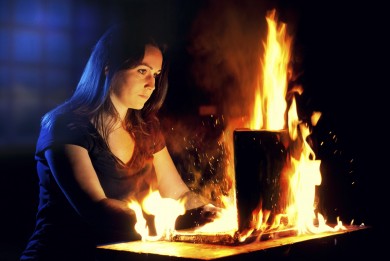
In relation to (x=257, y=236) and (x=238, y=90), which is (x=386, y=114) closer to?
(x=238, y=90)

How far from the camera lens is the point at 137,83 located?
4.43 metres

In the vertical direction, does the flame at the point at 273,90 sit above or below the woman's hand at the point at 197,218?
above

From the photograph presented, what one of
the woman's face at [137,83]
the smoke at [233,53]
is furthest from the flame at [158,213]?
the smoke at [233,53]

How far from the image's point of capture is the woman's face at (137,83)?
4.38 meters

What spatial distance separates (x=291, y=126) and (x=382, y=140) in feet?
6.64

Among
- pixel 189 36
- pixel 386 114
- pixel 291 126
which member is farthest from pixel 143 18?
pixel 386 114

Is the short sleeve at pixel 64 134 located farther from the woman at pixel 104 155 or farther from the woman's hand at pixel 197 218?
the woman's hand at pixel 197 218

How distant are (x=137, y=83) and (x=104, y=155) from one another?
665 mm

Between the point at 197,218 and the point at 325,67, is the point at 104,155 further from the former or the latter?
the point at 325,67

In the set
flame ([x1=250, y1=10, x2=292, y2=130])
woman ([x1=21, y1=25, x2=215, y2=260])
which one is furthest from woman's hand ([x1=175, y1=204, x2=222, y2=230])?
flame ([x1=250, y1=10, x2=292, y2=130])

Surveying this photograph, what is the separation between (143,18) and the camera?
5.76 metres

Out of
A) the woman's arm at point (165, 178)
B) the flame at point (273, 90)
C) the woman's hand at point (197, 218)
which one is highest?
the flame at point (273, 90)

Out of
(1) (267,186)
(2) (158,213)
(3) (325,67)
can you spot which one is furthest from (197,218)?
(3) (325,67)

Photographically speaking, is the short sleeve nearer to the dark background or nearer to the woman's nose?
the woman's nose
